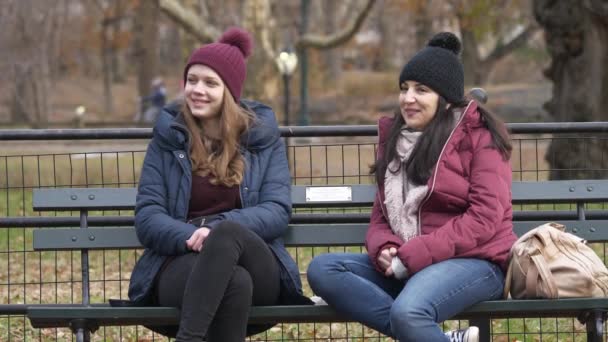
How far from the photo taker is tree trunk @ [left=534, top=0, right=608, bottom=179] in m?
17.0

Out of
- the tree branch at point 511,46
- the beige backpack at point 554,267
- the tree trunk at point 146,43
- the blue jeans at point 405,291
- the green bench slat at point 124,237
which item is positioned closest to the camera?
the blue jeans at point 405,291

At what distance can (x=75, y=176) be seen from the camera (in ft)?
25.3

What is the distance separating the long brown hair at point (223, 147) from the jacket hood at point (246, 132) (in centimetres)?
3

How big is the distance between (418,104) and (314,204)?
0.86m

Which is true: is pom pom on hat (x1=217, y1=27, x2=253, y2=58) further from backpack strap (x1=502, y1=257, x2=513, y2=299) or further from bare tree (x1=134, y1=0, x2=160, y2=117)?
bare tree (x1=134, y1=0, x2=160, y2=117)

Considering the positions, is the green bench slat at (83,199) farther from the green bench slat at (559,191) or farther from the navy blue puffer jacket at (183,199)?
the green bench slat at (559,191)

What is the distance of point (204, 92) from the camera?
5.93 metres

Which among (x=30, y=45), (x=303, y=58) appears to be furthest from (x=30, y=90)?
(x=303, y=58)

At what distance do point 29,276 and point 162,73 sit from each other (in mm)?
51567

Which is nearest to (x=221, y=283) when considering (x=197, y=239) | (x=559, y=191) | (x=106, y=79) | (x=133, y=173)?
(x=197, y=239)

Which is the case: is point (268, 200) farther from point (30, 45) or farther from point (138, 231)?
point (30, 45)

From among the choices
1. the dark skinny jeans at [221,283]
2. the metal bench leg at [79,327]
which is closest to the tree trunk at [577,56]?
the dark skinny jeans at [221,283]

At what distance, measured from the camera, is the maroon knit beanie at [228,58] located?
5953mm

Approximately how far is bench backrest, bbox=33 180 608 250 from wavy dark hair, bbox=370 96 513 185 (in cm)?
49
